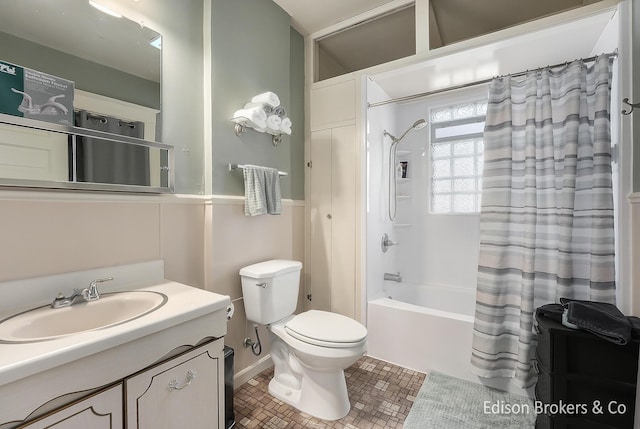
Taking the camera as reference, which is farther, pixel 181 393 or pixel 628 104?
pixel 628 104

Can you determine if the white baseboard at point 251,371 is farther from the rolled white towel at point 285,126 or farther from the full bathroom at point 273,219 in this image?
the rolled white towel at point 285,126

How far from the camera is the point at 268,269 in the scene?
182 centimetres

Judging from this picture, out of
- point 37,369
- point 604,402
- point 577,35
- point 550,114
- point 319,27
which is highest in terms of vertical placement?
point 319,27

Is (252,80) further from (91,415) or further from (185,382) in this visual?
(91,415)

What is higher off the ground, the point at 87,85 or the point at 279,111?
the point at 279,111

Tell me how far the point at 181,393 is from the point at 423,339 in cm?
155

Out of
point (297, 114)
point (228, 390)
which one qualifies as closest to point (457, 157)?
point (297, 114)

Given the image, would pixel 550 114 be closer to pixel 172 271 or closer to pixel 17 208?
pixel 172 271

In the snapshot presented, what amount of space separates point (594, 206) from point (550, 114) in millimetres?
557

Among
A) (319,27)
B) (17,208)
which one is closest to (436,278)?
(319,27)

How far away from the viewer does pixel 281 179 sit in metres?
2.26

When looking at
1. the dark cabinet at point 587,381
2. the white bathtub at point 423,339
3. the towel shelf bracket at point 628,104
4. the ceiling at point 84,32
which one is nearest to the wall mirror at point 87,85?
the ceiling at point 84,32

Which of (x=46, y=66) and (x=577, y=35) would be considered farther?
(x=577, y=35)

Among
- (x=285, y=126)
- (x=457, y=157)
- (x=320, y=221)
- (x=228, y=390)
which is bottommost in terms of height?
(x=228, y=390)
